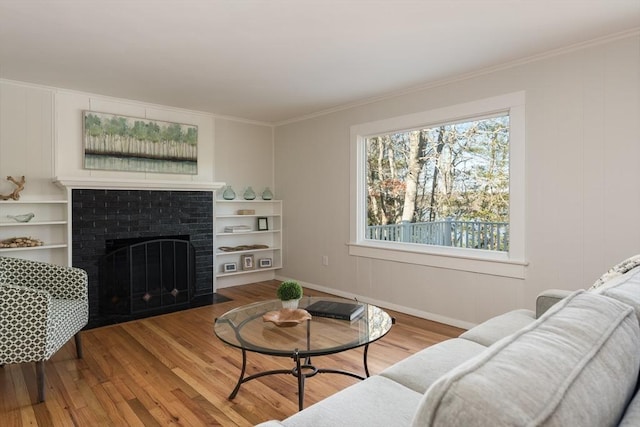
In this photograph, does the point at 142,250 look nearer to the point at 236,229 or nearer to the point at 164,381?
the point at 236,229

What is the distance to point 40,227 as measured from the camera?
3.83 meters

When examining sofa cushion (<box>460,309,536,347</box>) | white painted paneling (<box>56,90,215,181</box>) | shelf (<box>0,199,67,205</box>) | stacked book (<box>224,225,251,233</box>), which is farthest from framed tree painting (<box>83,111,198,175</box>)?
sofa cushion (<box>460,309,536,347</box>)

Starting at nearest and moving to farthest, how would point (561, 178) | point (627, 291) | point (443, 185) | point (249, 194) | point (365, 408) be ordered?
point (627, 291), point (365, 408), point (561, 178), point (443, 185), point (249, 194)

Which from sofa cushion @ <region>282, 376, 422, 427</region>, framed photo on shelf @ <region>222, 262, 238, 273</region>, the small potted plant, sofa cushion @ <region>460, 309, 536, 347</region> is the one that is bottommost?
framed photo on shelf @ <region>222, 262, 238, 273</region>

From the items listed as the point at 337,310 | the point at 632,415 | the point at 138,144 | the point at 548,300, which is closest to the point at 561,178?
the point at 548,300

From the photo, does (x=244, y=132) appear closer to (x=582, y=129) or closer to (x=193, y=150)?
(x=193, y=150)

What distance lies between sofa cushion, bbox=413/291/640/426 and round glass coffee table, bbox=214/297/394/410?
4.10 ft

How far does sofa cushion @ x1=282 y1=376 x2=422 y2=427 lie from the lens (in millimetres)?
1180

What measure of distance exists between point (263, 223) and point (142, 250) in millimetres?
1701

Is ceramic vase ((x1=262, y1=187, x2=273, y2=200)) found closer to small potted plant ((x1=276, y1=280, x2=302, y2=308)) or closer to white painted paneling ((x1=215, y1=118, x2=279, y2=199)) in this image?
white painted paneling ((x1=215, y1=118, x2=279, y2=199))

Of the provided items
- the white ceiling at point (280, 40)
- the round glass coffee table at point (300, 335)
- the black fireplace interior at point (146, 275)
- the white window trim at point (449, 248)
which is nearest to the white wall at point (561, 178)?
the white window trim at point (449, 248)

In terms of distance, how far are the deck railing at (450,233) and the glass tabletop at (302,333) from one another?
64.2 inches

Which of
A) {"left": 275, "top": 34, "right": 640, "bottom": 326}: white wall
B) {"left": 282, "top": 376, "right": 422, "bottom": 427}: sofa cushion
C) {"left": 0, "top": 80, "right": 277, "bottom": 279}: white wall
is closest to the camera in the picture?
{"left": 282, "top": 376, "right": 422, "bottom": 427}: sofa cushion

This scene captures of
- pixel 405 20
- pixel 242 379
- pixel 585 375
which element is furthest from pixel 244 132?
pixel 585 375
